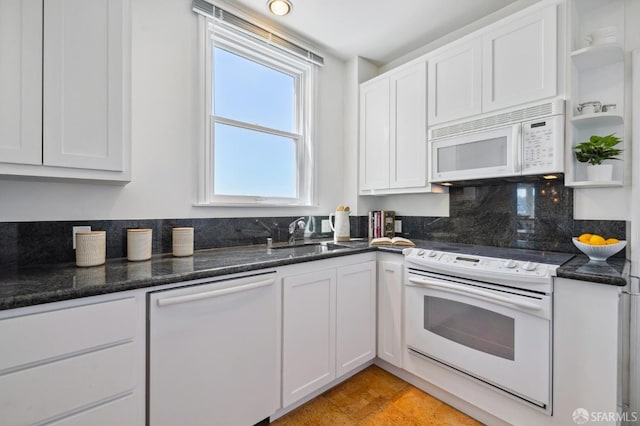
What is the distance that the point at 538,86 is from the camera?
177 cm

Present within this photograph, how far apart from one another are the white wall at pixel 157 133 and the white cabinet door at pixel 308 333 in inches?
34.5

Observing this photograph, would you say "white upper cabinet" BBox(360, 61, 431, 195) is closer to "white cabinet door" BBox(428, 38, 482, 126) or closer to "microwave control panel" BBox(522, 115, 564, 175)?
"white cabinet door" BBox(428, 38, 482, 126)

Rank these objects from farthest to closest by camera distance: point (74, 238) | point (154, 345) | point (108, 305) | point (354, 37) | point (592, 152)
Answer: point (354, 37), point (592, 152), point (74, 238), point (154, 345), point (108, 305)

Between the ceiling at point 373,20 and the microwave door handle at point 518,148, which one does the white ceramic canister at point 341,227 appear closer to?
the microwave door handle at point 518,148

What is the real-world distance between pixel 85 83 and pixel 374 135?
2213 millimetres

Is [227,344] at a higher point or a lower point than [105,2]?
lower

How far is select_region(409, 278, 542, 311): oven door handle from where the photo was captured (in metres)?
1.49

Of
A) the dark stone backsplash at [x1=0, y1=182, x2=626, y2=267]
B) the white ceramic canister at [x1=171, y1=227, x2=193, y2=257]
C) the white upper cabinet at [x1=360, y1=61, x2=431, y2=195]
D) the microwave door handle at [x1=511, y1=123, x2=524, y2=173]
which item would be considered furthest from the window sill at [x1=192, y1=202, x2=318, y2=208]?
the microwave door handle at [x1=511, y1=123, x2=524, y2=173]

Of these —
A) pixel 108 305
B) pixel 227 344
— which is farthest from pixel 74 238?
pixel 227 344

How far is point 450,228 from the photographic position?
2.55m

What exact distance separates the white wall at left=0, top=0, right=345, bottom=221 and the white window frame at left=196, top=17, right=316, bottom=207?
6cm

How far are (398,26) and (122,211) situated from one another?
8.33ft

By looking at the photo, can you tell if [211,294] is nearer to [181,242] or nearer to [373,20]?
[181,242]

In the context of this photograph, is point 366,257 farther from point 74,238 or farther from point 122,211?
point 74,238
